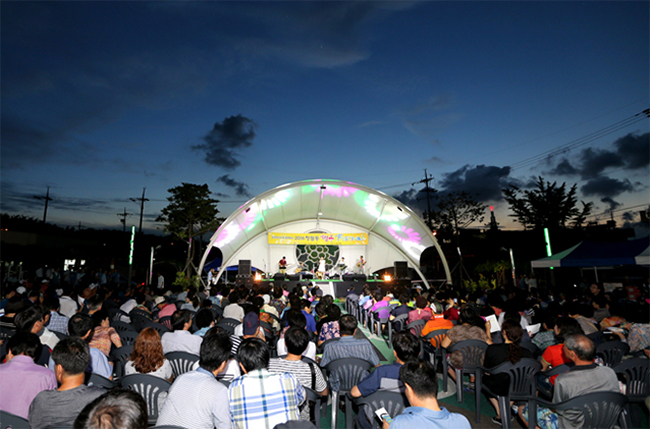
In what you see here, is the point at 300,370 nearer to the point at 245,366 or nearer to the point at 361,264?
the point at 245,366

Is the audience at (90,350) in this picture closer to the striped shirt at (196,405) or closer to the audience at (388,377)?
the striped shirt at (196,405)

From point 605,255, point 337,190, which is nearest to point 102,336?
point 605,255

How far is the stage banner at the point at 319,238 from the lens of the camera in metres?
22.8

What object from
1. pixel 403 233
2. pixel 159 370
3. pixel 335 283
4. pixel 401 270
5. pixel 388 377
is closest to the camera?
pixel 388 377

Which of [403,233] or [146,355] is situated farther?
[403,233]

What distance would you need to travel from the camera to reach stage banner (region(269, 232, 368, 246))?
2277 cm

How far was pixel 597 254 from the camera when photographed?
402 inches

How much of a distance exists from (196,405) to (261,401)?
46 centimetres

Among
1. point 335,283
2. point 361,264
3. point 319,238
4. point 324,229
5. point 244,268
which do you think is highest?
point 324,229

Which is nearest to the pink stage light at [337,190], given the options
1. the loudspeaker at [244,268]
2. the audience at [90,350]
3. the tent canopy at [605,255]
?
the loudspeaker at [244,268]

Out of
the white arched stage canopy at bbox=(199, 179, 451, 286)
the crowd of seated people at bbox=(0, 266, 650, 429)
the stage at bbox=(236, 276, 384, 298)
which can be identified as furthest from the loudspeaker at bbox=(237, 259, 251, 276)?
the crowd of seated people at bbox=(0, 266, 650, 429)

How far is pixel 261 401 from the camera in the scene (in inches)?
86.0

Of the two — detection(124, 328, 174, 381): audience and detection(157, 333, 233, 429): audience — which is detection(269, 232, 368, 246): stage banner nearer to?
detection(124, 328, 174, 381): audience

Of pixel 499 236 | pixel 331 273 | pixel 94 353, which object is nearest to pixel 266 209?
pixel 331 273
